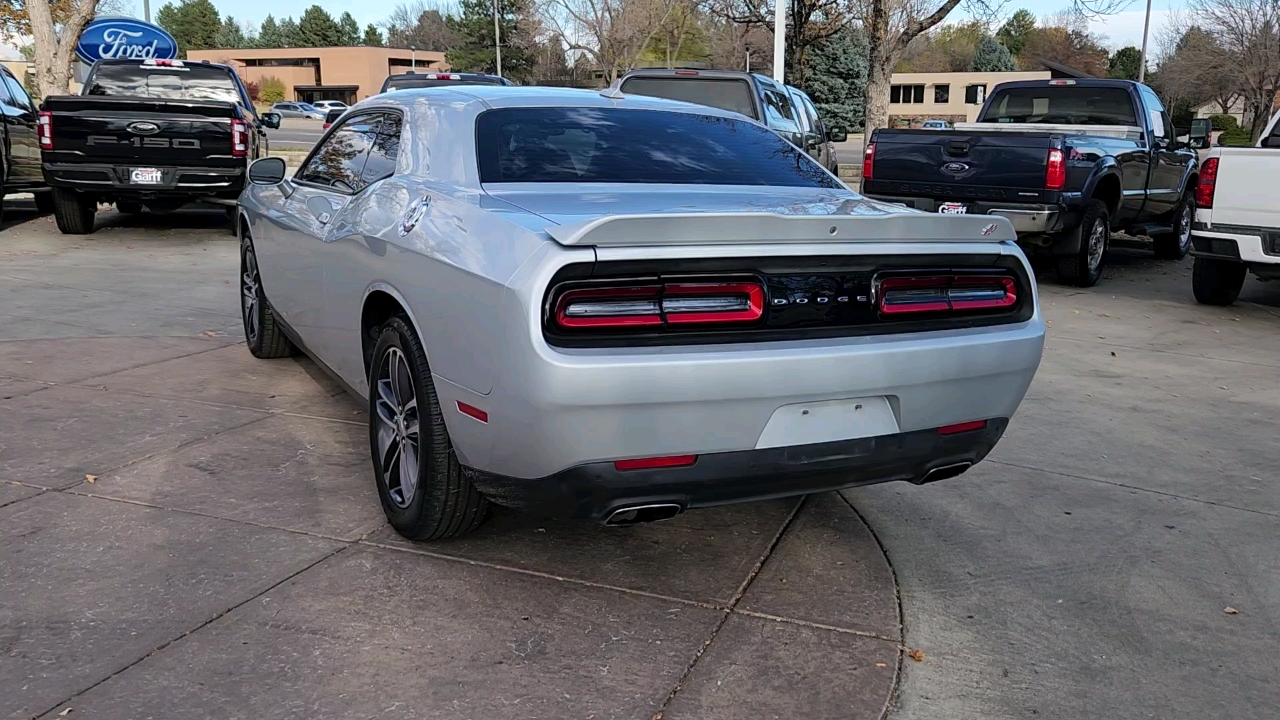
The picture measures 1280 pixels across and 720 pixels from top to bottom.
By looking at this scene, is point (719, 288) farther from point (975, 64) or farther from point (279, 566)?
point (975, 64)

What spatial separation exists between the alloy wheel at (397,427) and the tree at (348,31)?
11951 centimetres

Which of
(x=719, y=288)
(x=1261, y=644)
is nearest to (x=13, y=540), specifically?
(x=719, y=288)

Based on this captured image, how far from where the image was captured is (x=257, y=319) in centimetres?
650

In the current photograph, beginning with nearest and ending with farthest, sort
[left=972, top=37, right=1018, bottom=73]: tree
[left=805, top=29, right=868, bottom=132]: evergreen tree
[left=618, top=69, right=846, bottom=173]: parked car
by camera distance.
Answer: [left=618, top=69, right=846, bottom=173]: parked car, [left=805, top=29, right=868, bottom=132]: evergreen tree, [left=972, top=37, right=1018, bottom=73]: tree

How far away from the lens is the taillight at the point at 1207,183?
29.1 ft

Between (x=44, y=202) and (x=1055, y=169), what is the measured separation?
12.3 m

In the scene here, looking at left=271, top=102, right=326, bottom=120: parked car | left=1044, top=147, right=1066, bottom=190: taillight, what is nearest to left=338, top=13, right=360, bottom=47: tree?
left=271, top=102, right=326, bottom=120: parked car

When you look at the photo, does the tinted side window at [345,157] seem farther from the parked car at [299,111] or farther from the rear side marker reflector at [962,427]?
the parked car at [299,111]

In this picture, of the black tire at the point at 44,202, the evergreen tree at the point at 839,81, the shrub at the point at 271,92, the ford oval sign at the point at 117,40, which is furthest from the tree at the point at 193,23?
the black tire at the point at 44,202

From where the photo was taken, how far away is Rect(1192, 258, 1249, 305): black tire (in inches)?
374

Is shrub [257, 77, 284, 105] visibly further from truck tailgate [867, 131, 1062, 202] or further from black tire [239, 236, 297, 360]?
black tire [239, 236, 297, 360]

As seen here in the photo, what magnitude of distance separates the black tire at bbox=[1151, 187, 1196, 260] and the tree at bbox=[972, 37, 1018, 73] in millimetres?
78244

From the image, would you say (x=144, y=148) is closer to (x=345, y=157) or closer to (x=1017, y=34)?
(x=345, y=157)

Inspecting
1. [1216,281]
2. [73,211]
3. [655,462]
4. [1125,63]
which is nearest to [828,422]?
[655,462]
